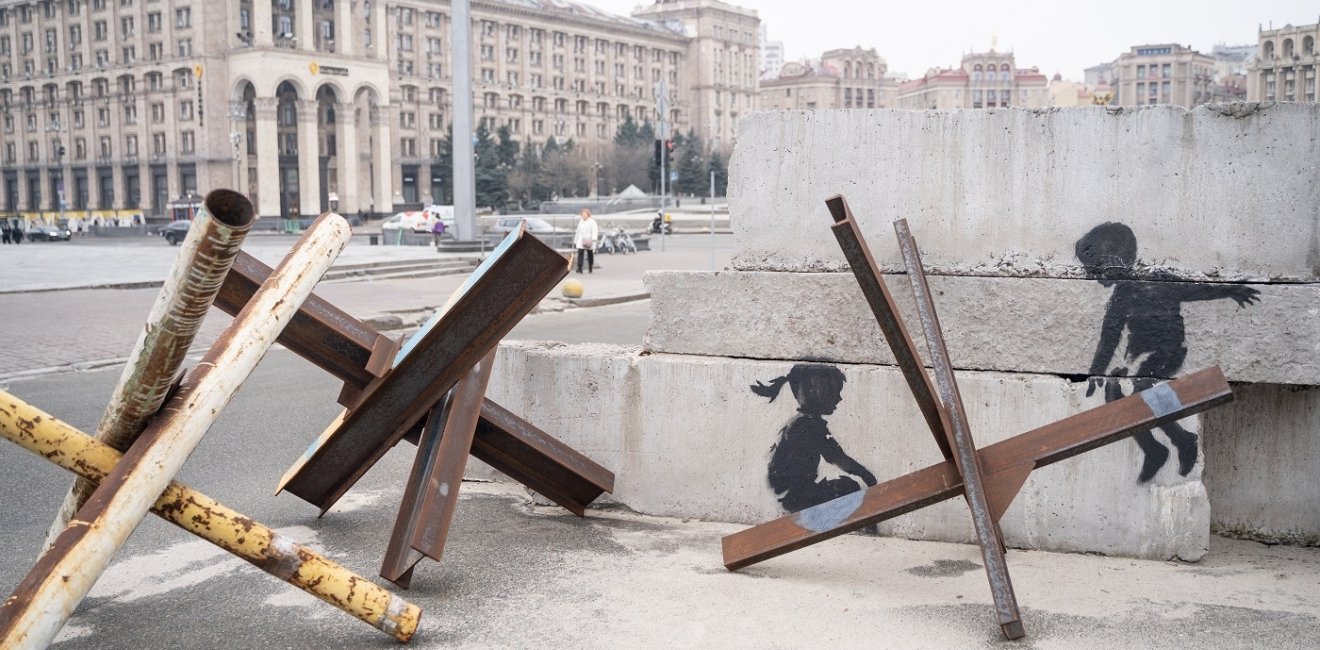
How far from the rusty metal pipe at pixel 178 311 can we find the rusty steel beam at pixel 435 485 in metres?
1.00

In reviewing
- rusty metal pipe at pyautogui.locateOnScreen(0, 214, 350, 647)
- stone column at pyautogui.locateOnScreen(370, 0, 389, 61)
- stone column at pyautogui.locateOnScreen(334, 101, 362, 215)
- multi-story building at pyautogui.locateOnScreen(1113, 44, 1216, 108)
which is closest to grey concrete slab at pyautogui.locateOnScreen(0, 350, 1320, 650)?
rusty metal pipe at pyautogui.locateOnScreen(0, 214, 350, 647)

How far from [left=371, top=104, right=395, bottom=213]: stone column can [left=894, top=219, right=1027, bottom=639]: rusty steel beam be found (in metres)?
96.5

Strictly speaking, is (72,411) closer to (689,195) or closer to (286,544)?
(286,544)

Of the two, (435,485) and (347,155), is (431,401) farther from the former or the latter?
(347,155)

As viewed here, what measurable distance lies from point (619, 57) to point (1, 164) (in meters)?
66.4

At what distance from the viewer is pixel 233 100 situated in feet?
287

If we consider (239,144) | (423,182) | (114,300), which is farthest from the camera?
(423,182)

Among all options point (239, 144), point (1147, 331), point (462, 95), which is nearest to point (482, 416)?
point (1147, 331)

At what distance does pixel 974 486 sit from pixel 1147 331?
1.27 meters

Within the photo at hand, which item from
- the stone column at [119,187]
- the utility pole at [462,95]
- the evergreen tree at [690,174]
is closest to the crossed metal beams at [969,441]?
the utility pole at [462,95]

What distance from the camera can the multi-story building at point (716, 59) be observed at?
469ft

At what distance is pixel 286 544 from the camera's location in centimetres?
294

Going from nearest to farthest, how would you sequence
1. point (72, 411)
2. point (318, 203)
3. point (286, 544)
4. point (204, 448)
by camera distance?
point (286, 544)
point (204, 448)
point (72, 411)
point (318, 203)

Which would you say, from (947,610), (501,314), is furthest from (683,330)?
(947,610)
